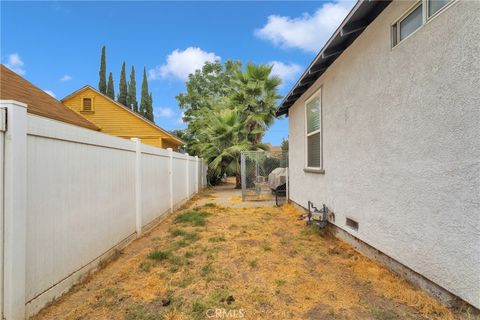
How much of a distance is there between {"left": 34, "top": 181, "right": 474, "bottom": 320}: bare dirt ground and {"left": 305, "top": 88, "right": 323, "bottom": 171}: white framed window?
6.64ft

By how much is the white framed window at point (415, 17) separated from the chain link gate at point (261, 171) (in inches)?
299

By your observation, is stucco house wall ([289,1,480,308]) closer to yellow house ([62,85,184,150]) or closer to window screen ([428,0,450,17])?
window screen ([428,0,450,17])

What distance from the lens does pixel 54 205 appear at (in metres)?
2.70

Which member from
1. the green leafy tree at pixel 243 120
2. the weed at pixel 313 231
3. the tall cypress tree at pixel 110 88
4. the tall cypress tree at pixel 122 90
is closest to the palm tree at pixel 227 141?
the green leafy tree at pixel 243 120

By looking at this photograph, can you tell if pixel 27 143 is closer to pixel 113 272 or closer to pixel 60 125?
pixel 60 125

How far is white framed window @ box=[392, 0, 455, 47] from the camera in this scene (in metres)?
2.67

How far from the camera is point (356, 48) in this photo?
4.27 metres

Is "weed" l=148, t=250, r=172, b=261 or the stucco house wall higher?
the stucco house wall

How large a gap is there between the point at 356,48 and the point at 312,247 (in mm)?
3363

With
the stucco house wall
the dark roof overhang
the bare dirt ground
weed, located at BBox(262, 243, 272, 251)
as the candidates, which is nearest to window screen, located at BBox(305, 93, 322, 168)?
the dark roof overhang

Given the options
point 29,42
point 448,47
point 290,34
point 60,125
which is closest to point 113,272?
point 60,125

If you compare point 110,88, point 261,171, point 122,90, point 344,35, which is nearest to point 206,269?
point 344,35

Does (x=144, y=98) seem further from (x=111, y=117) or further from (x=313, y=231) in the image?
(x=313, y=231)

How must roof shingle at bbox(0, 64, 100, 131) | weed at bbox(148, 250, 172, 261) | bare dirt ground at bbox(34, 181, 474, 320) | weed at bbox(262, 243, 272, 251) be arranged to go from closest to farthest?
bare dirt ground at bbox(34, 181, 474, 320)
weed at bbox(148, 250, 172, 261)
weed at bbox(262, 243, 272, 251)
roof shingle at bbox(0, 64, 100, 131)
